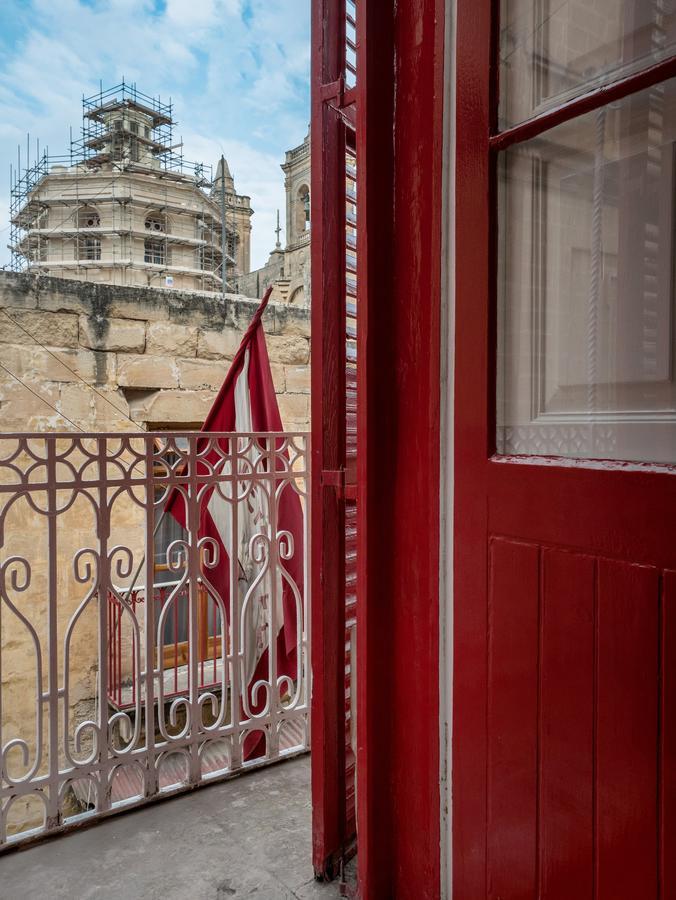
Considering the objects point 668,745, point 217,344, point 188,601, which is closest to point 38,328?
point 217,344

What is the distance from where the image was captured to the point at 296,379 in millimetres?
5488

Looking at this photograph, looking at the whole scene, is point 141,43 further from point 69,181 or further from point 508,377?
point 508,377

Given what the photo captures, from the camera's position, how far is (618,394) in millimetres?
984

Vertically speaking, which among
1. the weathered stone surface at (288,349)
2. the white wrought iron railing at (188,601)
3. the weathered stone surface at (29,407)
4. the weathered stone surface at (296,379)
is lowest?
the white wrought iron railing at (188,601)

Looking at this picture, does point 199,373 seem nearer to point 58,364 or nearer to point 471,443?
point 58,364

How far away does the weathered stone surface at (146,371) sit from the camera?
4.84m

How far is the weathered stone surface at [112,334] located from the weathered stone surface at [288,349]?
1096mm

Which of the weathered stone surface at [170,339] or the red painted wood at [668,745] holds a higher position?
the weathered stone surface at [170,339]

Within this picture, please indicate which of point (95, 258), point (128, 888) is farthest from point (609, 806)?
point (95, 258)

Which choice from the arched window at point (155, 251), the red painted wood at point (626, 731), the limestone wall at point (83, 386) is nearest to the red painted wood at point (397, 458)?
the red painted wood at point (626, 731)

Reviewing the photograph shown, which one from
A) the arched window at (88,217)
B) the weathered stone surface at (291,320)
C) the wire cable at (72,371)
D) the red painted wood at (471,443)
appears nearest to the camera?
the red painted wood at (471,443)

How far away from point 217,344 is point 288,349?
646 millimetres

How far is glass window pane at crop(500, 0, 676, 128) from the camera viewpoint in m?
0.92

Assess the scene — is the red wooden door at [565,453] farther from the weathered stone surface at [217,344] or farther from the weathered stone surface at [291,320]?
Result: the weathered stone surface at [291,320]
